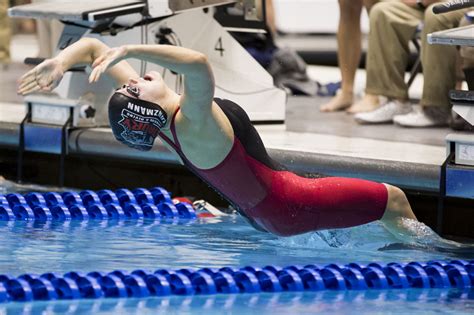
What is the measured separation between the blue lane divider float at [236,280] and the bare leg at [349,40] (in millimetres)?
2542

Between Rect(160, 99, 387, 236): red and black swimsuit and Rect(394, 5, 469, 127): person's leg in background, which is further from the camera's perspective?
Rect(394, 5, 469, 127): person's leg in background

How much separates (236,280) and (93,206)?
58.5 inches

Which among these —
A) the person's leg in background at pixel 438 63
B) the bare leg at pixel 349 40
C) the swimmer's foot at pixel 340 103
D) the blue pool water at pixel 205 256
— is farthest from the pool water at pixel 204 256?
the swimmer's foot at pixel 340 103

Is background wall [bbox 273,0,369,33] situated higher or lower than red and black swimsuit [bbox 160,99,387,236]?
higher

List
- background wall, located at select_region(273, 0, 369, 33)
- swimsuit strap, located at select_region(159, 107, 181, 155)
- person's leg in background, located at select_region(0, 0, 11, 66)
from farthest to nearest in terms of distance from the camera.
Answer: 1. background wall, located at select_region(273, 0, 369, 33)
2. person's leg in background, located at select_region(0, 0, 11, 66)
3. swimsuit strap, located at select_region(159, 107, 181, 155)

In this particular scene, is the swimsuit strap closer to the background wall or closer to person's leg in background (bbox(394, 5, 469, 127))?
person's leg in background (bbox(394, 5, 469, 127))

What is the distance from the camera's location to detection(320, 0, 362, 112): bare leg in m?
7.02

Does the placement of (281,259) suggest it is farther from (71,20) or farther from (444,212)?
(71,20)

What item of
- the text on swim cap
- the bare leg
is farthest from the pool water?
the bare leg

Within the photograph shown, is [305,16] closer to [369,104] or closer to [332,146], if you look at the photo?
[369,104]

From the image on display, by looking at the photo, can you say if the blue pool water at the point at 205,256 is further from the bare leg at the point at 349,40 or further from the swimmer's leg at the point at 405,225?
the bare leg at the point at 349,40

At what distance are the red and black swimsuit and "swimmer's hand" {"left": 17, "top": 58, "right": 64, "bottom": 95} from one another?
0.75m

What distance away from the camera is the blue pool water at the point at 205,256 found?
164 inches

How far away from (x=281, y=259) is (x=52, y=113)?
2.05m
